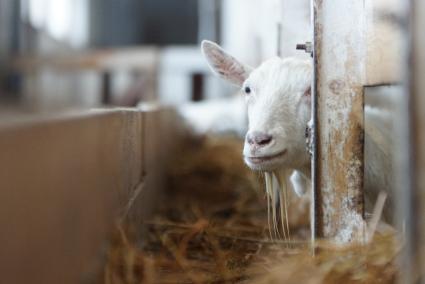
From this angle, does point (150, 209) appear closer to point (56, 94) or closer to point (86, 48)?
point (56, 94)

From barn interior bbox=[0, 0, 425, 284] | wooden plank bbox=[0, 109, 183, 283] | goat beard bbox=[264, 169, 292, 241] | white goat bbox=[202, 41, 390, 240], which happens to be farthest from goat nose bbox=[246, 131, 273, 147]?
wooden plank bbox=[0, 109, 183, 283]

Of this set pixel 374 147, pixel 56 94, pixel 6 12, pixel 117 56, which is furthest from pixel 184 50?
pixel 374 147

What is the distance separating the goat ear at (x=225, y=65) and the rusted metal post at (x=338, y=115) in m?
0.68

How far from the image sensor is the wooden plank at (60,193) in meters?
1.50

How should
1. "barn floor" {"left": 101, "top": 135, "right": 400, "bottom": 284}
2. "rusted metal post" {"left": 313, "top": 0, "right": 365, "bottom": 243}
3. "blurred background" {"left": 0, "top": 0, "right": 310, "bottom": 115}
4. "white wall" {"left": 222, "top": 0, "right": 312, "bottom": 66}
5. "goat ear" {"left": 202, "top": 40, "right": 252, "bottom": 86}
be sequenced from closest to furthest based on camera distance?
"barn floor" {"left": 101, "top": 135, "right": 400, "bottom": 284}, "rusted metal post" {"left": 313, "top": 0, "right": 365, "bottom": 243}, "white wall" {"left": 222, "top": 0, "right": 312, "bottom": 66}, "goat ear" {"left": 202, "top": 40, "right": 252, "bottom": 86}, "blurred background" {"left": 0, "top": 0, "right": 310, "bottom": 115}

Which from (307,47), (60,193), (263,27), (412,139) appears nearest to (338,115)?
(307,47)

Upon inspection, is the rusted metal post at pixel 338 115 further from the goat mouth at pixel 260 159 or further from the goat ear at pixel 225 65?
the goat ear at pixel 225 65

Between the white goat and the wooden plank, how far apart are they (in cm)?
51

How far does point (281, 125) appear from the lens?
111 inches

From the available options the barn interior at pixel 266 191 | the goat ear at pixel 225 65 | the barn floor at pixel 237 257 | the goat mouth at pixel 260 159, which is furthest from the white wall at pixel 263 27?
the barn floor at pixel 237 257

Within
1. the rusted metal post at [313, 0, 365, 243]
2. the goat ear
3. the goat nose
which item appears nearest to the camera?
the rusted metal post at [313, 0, 365, 243]

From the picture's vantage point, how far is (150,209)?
384 cm

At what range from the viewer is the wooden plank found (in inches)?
59.2

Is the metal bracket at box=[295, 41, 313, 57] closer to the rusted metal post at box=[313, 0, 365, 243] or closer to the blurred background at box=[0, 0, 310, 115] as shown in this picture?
the rusted metal post at box=[313, 0, 365, 243]
